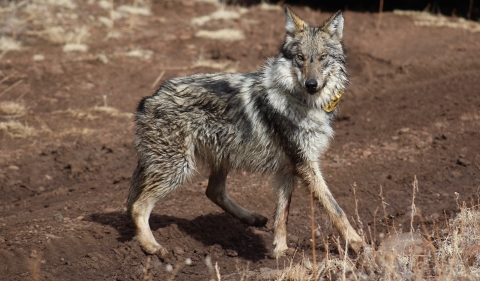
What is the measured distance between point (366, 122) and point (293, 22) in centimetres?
455

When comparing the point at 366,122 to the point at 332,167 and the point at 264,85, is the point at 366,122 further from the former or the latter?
the point at 264,85

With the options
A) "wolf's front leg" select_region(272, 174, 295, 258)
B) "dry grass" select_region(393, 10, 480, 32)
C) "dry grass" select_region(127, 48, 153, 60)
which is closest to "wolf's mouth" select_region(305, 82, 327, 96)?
"wolf's front leg" select_region(272, 174, 295, 258)

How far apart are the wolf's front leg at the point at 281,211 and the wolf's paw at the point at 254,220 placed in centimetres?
63

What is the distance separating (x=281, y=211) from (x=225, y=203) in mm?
858

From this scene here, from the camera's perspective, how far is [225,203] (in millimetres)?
7012

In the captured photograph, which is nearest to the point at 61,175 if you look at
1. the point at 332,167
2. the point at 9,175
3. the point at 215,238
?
the point at 9,175

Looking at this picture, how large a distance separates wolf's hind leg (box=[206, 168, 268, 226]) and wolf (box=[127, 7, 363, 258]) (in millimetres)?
341

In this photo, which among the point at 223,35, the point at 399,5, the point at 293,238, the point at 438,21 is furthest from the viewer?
the point at 399,5

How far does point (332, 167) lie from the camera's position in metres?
8.51

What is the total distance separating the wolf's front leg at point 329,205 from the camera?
229 inches

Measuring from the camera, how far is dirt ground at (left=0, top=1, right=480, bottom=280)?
21.0ft

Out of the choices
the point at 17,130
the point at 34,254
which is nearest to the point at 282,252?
the point at 34,254

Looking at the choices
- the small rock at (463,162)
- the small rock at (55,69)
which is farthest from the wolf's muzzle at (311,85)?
the small rock at (55,69)

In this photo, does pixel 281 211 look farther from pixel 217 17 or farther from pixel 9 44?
pixel 217 17
